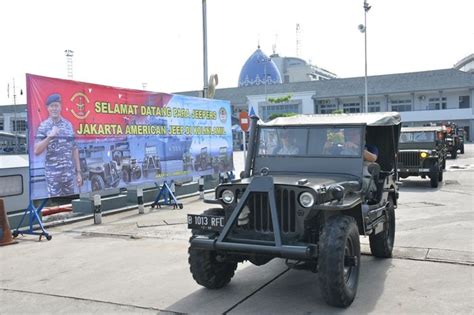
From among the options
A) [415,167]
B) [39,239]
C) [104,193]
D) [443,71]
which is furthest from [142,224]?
[443,71]

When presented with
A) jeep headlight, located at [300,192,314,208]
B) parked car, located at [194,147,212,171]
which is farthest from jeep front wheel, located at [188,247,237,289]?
parked car, located at [194,147,212,171]

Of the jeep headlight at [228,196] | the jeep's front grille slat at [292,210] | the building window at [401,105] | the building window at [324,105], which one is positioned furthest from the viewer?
the building window at [324,105]

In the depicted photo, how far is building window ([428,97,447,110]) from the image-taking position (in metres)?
65.7

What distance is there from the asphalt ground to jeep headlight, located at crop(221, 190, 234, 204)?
1096mm

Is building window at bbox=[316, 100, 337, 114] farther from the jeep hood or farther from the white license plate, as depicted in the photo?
the white license plate


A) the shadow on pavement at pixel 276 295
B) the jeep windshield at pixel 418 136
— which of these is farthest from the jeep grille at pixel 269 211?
the jeep windshield at pixel 418 136

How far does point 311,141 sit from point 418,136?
41.2ft

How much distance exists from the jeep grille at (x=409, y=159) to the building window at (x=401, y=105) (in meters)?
53.9

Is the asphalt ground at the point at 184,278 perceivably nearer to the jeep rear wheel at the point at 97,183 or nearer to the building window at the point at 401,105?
the jeep rear wheel at the point at 97,183

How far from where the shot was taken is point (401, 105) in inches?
2667

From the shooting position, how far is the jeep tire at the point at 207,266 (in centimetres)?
554

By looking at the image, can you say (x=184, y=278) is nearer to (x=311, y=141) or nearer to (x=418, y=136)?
(x=311, y=141)

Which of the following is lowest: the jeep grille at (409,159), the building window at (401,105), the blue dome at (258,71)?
the jeep grille at (409,159)

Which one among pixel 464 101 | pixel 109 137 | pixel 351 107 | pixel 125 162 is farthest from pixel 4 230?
pixel 464 101
